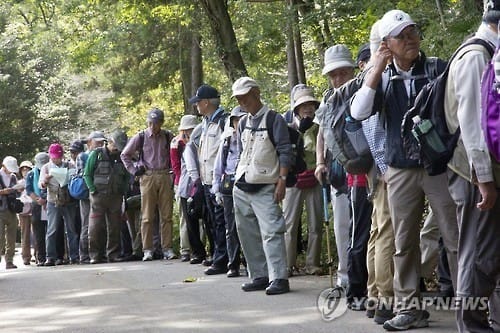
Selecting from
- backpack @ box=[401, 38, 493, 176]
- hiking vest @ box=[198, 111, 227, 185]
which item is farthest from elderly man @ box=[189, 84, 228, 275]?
backpack @ box=[401, 38, 493, 176]

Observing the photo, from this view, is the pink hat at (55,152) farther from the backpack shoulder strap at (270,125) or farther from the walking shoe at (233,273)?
the backpack shoulder strap at (270,125)

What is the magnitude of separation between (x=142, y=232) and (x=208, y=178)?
10.8ft

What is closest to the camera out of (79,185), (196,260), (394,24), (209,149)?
(394,24)

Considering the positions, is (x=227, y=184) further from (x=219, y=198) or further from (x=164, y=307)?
(x=164, y=307)

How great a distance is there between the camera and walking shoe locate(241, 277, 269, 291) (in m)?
10.1

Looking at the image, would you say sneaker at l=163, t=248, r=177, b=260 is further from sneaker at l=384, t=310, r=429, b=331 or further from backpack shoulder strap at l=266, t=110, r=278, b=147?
sneaker at l=384, t=310, r=429, b=331

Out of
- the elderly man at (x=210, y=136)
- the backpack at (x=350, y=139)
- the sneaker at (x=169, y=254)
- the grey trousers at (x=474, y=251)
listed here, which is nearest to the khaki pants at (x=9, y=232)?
the sneaker at (x=169, y=254)

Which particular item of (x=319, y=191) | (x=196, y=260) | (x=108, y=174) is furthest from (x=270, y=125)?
(x=108, y=174)

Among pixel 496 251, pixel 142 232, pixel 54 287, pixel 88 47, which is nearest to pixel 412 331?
pixel 496 251

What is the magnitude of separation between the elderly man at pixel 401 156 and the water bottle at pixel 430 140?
0.53 metres

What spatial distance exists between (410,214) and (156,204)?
9232 mm

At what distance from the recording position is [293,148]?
992 centimetres

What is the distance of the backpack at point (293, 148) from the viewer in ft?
32.5

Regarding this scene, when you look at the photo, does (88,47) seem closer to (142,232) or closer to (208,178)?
(142,232)
